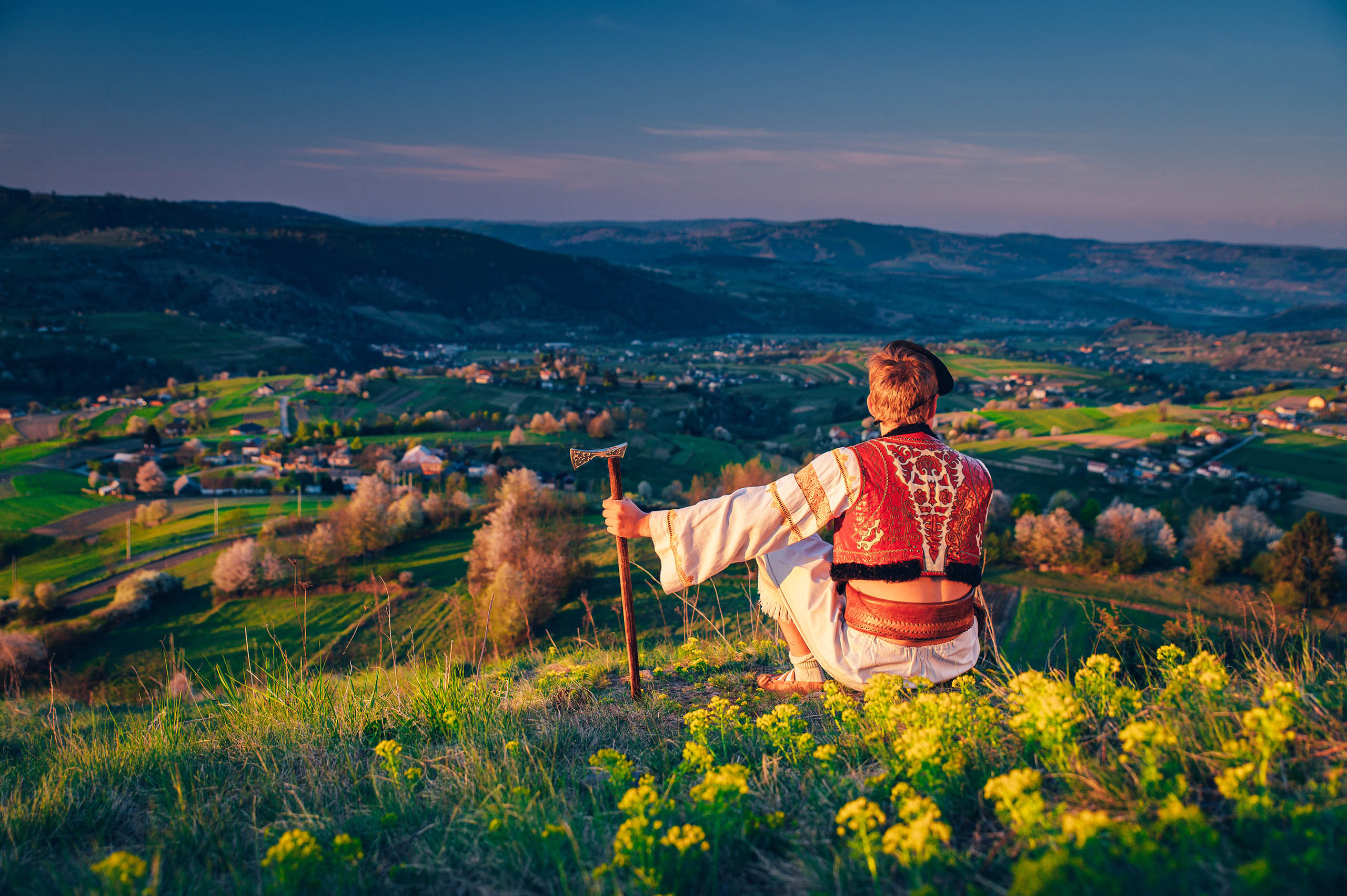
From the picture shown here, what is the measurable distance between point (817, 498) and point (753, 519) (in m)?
0.38

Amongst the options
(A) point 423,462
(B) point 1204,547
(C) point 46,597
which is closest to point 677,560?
(C) point 46,597

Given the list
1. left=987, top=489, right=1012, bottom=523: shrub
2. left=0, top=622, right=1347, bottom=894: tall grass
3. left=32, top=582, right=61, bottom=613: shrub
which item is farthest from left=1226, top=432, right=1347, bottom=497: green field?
left=32, top=582, right=61, bottom=613: shrub

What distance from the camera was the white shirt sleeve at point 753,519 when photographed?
3.66 meters

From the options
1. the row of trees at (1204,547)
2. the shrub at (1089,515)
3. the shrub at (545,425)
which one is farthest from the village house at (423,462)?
the shrub at (1089,515)

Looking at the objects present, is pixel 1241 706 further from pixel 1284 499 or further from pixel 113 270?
pixel 113 270

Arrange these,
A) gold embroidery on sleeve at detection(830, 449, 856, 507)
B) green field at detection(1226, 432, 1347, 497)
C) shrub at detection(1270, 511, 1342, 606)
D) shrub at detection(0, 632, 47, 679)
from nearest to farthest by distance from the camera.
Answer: gold embroidery on sleeve at detection(830, 449, 856, 507) → shrub at detection(0, 632, 47, 679) → shrub at detection(1270, 511, 1342, 606) → green field at detection(1226, 432, 1347, 497)

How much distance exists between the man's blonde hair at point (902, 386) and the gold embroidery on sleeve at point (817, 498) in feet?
1.78

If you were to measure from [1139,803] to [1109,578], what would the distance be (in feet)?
138

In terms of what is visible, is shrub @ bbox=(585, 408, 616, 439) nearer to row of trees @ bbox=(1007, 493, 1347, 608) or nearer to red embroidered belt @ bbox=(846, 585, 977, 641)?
row of trees @ bbox=(1007, 493, 1347, 608)

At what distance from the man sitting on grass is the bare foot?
35 centimetres

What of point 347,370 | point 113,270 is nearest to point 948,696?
point 347,370

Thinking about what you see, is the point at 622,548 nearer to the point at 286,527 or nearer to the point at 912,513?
the point at 912,513

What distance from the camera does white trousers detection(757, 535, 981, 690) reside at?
3.95 m

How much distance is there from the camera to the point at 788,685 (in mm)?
4523
